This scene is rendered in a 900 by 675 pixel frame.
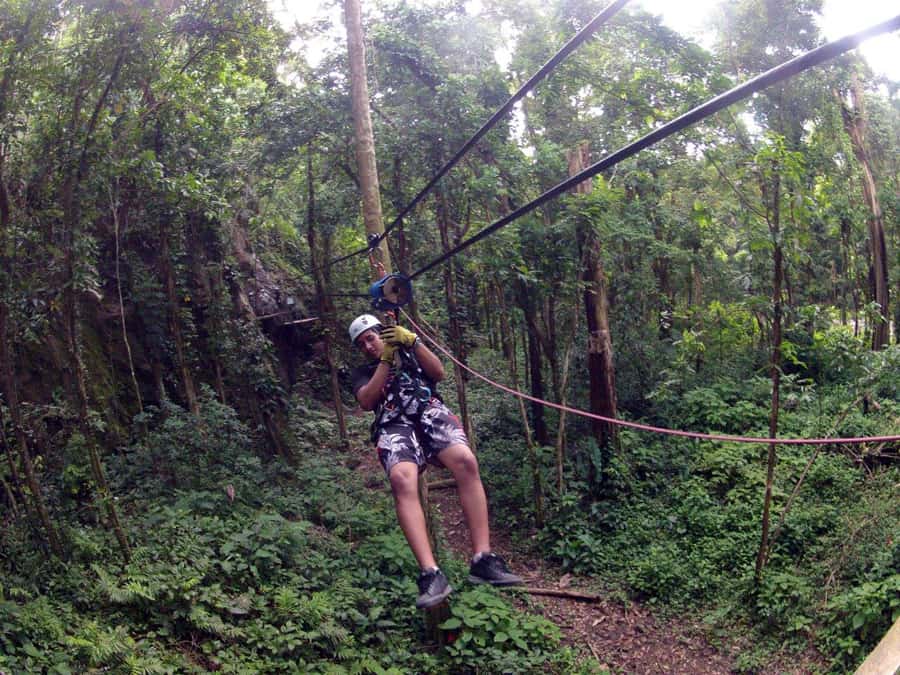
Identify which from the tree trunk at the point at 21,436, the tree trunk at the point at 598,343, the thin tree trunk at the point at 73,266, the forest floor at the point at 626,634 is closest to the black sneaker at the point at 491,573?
the forest floor at the point at 626,634

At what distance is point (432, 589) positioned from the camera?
3.46m

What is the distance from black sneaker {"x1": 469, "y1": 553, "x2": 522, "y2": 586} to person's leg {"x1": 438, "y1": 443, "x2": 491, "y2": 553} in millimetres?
72

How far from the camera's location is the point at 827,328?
6965 mm

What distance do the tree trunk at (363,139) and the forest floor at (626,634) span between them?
364cm

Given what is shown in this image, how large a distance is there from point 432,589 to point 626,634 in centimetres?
Answer: 381

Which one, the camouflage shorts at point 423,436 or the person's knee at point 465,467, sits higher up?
the camouflage shorts at point 423,436

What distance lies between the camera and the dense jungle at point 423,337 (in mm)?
5082

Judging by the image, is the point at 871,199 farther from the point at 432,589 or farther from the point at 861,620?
the point at 432,589

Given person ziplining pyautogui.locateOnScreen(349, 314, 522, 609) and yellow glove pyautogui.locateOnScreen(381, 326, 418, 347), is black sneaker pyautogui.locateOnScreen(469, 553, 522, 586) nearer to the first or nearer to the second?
person ziplining pyautogui.locateOnScreen(349, 314, 522, 609)

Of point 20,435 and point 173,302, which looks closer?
point 20,435

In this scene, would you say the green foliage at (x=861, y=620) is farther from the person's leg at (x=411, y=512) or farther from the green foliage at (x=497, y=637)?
the person's leg at (x=411, y=512)

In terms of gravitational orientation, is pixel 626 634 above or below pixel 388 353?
below

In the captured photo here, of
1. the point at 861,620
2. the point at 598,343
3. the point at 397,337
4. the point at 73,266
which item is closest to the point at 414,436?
the point at 397,337

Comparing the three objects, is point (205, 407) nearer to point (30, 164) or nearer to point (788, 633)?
point (30, 164)
